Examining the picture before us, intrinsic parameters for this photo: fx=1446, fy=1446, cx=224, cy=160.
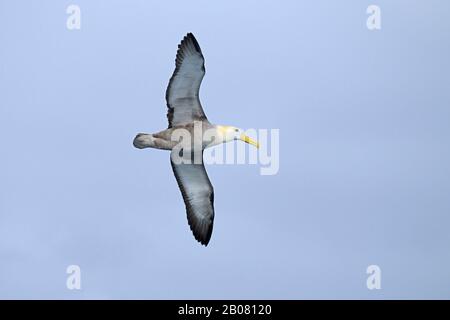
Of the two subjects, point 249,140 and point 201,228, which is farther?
point 249,140

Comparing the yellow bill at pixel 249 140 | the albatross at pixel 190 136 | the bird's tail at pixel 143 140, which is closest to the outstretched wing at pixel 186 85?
the albatross at pixel 190 136

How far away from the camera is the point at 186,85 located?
3269 cm

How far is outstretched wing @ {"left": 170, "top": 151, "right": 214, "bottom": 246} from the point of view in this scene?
33844 mm

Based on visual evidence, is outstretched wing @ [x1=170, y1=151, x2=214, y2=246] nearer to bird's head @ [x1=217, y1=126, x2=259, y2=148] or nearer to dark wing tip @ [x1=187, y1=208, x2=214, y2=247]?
dark wing tip @ [x1=187, y1=208, x2=214, y2=247]

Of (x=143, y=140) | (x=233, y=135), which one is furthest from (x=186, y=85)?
(x=233, y=135)

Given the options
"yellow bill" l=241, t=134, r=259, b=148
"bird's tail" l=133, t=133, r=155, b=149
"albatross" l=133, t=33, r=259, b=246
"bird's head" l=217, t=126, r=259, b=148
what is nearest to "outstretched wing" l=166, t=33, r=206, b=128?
"albatross" l=133, t=33, r=259, b=246

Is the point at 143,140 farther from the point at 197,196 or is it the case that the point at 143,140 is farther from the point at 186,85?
the point at 197,196

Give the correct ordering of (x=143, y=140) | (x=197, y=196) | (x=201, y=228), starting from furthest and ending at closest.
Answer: (x=197, y=196) → (x=201, y=228) → (x=143, y=140)

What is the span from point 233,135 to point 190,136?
1.29 m

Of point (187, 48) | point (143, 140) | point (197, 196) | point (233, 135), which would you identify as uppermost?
point (187, 48)
